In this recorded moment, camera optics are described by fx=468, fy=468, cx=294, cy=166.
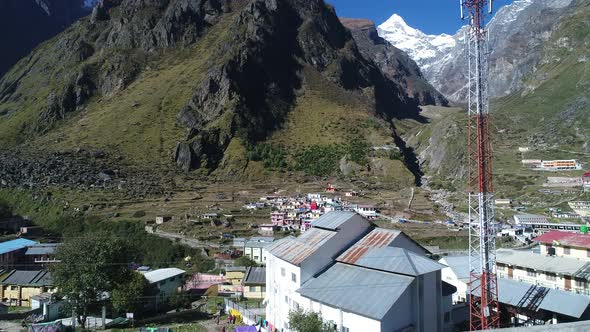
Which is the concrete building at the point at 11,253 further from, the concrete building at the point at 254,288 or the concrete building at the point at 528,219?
the concrete building at the point at 528,219

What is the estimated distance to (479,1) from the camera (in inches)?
930

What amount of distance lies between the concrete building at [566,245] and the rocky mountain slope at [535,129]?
66.6 m

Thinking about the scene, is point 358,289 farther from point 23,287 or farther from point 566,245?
point 23,287

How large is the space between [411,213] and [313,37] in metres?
124

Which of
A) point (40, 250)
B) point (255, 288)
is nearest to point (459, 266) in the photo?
point (255, 288)

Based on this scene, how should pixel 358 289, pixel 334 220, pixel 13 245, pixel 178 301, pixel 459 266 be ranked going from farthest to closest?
pixel 13 245, pixel 178 301, pixel 459 266, pixel 334 220, pixel 358 289

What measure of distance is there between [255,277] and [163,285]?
27.1ft

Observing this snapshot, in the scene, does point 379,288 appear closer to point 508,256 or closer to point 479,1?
point 479,1

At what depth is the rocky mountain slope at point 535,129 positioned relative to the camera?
124688 mm

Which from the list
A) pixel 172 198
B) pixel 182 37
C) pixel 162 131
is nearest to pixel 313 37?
pixel 182 37

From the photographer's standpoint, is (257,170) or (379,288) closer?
(379,288)

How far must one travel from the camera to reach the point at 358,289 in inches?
910

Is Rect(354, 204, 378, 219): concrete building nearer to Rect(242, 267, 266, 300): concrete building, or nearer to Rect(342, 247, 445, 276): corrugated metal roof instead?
Rect(242, 267, 266, 300): concrete building

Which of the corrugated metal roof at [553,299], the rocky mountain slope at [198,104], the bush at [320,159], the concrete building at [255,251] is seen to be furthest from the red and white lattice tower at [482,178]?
the bush at [320,159]
